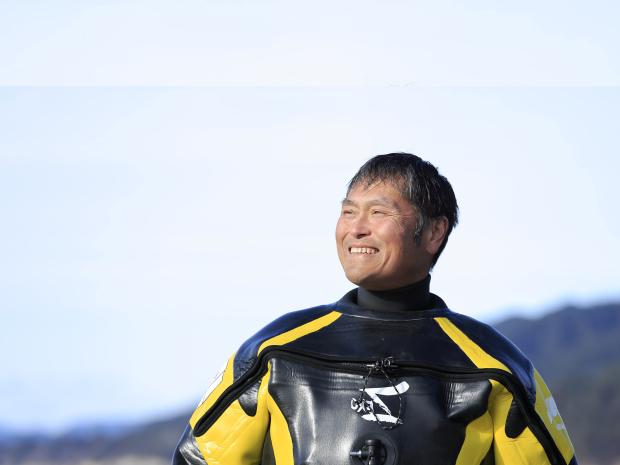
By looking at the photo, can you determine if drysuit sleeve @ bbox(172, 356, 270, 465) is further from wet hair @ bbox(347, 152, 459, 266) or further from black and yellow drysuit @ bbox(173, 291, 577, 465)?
wet hair @ bbox(347, 152, 459, 266)

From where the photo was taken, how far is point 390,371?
336 centimetres

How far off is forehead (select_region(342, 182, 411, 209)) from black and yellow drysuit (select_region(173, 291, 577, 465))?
0.30 metres

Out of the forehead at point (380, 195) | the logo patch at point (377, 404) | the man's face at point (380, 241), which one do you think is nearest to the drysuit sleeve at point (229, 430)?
the logo patch at point (377, 404)

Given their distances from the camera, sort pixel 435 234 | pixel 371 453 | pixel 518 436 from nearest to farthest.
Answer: pixel 371 453
pixel 518 436
pixel 435 234

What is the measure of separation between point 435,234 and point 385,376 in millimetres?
458

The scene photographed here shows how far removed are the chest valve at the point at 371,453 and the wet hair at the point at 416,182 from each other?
0.58 m

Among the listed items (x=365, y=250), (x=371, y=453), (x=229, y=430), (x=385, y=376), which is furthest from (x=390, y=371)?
(x=229, y=430)

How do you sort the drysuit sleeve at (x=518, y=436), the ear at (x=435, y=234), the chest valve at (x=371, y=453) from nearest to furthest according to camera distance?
the chest valve at (x=371, y=453) < the drysuit sleeve at (x=518, y=436) < the ear at (x=435, y=234)

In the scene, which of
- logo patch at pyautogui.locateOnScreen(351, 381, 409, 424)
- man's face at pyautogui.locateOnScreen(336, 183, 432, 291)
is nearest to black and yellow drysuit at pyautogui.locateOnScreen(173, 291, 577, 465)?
logo patch at pyautogui.locateOnScreen(351, 381, 409, 424)

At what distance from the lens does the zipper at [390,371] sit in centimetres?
336

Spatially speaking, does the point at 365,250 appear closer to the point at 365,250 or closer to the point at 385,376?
the point at 365,250

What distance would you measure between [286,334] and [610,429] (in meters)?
16.3

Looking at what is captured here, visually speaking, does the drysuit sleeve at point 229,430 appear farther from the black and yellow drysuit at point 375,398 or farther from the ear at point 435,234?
the ear at point 435,234

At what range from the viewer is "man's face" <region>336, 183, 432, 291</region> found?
3.44 m
